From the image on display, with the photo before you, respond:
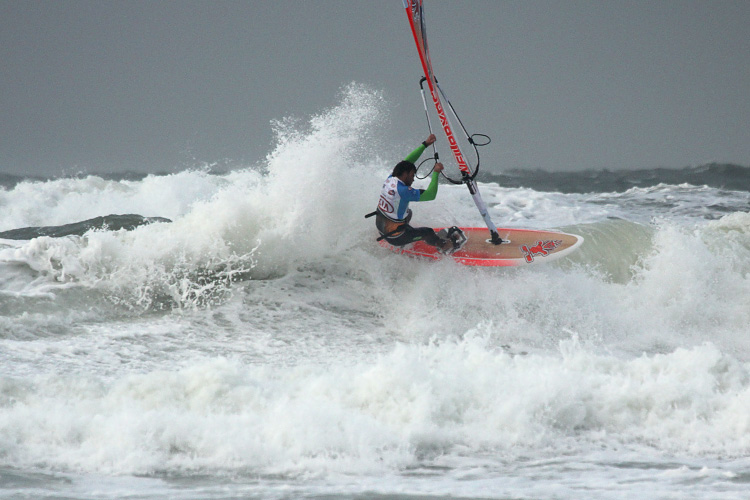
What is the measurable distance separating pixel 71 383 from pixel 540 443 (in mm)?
2961

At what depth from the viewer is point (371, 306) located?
22.9ft

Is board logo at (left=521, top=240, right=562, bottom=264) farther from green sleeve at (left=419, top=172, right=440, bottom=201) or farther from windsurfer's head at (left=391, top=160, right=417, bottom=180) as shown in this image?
windsurfer's head at (left=391, top=160, right=417, bottom=180)

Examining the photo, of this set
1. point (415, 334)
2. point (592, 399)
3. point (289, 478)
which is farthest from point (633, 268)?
point (289, 478)

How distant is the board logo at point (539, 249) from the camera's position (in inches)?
288

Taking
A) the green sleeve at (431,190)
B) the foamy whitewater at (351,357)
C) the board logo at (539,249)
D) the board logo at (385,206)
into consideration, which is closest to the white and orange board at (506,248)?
the board logo at (539,249)

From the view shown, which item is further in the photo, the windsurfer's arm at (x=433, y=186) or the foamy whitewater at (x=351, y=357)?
the windsurfer's arm at (x=433, y=186)

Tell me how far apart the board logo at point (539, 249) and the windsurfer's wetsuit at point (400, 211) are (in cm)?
96

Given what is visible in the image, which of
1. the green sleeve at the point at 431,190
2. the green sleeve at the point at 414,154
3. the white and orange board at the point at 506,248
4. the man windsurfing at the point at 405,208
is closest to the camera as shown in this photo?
the green sleeve at the point at 431,190

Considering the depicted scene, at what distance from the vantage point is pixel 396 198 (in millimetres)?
6656

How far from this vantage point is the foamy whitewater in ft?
11.7

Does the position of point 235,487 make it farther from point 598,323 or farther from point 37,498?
point 598,323

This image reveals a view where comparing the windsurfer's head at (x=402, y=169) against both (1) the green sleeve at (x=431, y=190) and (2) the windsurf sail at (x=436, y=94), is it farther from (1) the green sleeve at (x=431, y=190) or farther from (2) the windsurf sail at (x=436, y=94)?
(2) the windsurf sail at (x=436, y=94)

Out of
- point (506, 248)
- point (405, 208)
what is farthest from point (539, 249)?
point (405, 208)

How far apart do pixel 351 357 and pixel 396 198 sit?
5.82 feet
